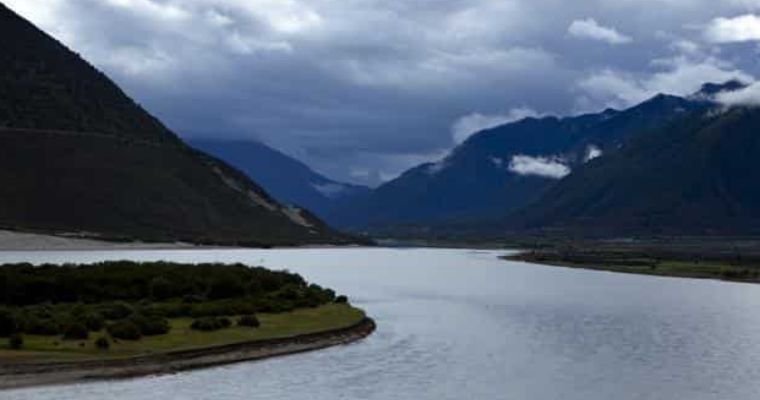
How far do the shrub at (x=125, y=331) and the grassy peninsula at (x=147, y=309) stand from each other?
52 mm

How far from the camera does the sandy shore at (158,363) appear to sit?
45.8 meters

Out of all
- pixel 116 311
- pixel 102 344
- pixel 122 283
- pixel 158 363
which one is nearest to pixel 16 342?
pixel 102 344

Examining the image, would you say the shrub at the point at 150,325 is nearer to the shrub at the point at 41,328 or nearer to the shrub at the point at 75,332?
the shrub at the point at 75,332

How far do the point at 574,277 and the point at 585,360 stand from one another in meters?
97.8

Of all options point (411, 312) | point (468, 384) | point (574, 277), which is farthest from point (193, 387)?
point (574, 277)

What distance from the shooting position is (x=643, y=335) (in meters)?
75.2

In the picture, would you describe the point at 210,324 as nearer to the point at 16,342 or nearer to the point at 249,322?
the point at 249,322

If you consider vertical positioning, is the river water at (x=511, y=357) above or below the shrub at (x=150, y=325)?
below

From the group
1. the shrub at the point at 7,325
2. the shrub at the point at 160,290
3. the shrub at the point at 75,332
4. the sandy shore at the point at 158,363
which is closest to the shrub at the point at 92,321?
the shrub at the point at 75,332

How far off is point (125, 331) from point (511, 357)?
814 inches

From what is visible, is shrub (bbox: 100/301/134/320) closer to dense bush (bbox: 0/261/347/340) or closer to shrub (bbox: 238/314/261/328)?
dense bush (bbox: 0/261/347/340)

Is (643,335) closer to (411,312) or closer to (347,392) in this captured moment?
(411,312)

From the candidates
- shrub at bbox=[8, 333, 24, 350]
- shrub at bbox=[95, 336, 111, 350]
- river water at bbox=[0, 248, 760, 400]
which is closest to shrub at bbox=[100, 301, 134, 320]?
shrub at bbox=[95, 336, 111, 350]

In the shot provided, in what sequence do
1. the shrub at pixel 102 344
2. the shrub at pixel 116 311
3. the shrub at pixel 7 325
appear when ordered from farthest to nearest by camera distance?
the shrub at pixel 116 311 < the shrub at pixel 7 325 < the shrub at pixel 102 344
